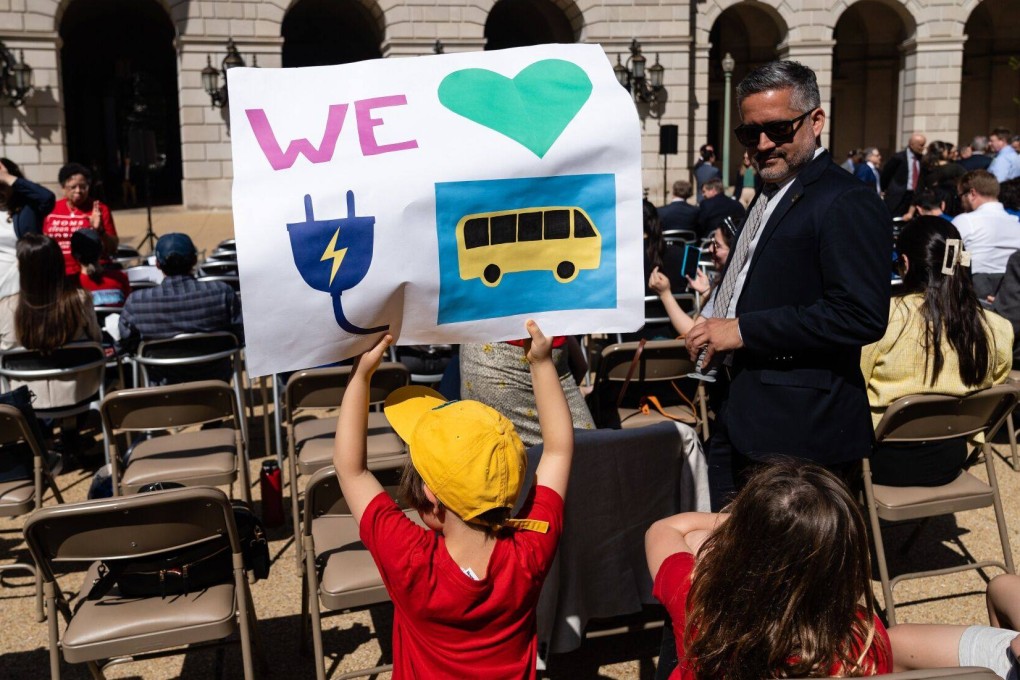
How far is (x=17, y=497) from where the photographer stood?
13.7 ft

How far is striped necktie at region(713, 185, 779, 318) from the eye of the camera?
116 inches

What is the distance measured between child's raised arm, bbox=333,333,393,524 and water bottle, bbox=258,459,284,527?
105 inches

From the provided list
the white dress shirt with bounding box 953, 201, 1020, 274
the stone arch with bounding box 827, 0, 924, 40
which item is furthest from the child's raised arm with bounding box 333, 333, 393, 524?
the stone arch with bounding box 827, 0, 924, 40

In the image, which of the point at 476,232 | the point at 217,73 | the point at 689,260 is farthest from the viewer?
the point at 217,73

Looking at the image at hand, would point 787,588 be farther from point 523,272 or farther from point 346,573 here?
point 346,573

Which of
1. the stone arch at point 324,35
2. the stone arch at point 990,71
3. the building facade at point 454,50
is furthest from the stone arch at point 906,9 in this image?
the stone arch at point 324,35

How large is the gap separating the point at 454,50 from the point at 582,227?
82.7 feet

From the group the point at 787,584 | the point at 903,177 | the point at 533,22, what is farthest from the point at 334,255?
the point at 533,22

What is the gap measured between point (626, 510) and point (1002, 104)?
3717 cm

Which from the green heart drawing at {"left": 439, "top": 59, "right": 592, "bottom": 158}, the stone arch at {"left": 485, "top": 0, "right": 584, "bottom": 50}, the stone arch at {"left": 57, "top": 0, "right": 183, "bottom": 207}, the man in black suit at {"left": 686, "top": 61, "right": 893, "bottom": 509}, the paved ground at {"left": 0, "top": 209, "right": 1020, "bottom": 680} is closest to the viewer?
the green heart drawing at {"left": 439, "top": 59, "right": 592, "bottom": 158}

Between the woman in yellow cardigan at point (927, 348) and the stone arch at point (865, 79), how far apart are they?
3165cm

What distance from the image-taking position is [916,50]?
28.1 meters

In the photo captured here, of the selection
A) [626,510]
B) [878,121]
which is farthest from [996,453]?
[878,121]

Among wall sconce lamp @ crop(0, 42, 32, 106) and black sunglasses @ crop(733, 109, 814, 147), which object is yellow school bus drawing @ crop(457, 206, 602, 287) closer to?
black sunglasses @ crop(733, 109, 814, 147)
